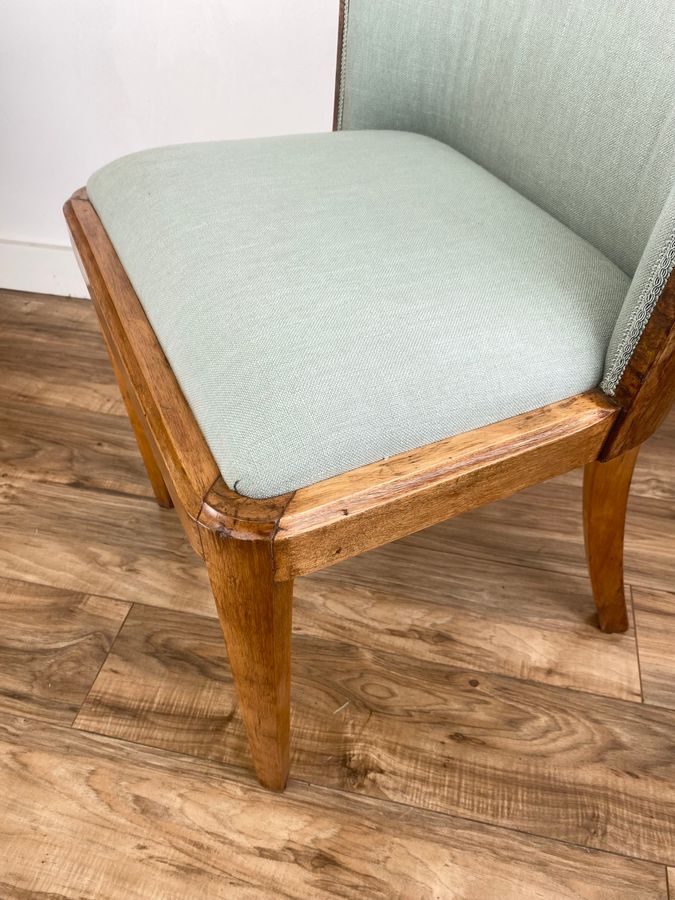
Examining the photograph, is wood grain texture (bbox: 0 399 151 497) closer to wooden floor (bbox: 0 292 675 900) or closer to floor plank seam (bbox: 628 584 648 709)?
wooden floor (bbox: 0 292 675 900)

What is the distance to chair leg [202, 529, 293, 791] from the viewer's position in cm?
45

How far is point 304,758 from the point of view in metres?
0.74

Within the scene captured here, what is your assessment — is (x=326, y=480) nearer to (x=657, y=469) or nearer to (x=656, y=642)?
(x=656, y=642)

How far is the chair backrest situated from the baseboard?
0.77m

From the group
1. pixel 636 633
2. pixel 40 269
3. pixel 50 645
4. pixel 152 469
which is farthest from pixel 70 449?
pixel 636 633

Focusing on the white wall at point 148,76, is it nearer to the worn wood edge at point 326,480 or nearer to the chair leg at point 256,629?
the worn wood edge at point 326,480

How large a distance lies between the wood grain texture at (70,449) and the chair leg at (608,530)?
615 millimetres

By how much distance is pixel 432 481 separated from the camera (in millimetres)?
487

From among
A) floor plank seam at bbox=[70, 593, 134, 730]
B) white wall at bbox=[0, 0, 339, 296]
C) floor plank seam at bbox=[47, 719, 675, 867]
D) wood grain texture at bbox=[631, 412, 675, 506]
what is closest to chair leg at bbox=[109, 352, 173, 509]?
floor plank seam at bbox=[70, 593, 134, 730]

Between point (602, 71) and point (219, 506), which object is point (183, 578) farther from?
point (602, 71)

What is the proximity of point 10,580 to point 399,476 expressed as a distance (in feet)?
2.13

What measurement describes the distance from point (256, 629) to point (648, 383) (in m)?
0.33

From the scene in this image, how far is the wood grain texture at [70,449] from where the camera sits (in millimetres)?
1053

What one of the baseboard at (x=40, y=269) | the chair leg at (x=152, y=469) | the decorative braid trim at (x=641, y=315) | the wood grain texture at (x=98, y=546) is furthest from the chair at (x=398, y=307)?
the baseboard at (x=40, y=269)
